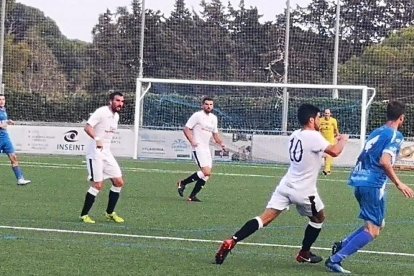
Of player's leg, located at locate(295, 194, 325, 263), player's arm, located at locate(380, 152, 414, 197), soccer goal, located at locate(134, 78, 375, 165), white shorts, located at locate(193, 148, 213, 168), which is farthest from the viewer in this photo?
soccer goal, located at locate(134, 78, 375, 165)

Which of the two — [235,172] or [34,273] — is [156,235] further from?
[235,172]

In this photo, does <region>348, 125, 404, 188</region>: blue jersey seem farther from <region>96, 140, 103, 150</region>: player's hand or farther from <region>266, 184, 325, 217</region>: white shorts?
<region>96, 140, 103, 150</region>: player's hand

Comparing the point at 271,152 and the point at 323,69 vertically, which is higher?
the point at 323,69

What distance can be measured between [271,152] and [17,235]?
2333cm

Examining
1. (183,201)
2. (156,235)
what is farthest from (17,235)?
(183,201)

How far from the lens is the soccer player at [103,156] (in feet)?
49.3

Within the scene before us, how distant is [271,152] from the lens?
1400 inches

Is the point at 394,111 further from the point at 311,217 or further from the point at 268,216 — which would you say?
the point at 268,216

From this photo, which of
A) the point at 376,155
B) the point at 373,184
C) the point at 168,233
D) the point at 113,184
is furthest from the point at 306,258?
the point at 113,184

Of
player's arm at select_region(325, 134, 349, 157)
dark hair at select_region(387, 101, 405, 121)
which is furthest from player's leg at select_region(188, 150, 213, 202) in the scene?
dark hair at select_region(387, 101, 405, 121)

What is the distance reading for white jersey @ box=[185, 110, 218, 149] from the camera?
19500mm

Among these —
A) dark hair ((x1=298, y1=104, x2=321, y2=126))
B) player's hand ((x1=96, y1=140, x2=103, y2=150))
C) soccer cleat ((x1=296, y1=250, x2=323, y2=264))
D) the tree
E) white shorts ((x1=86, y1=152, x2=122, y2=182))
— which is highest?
the tree

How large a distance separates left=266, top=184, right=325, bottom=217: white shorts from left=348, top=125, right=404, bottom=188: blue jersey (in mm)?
561

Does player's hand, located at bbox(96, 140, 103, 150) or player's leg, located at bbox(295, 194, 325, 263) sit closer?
player's leg, located at bbox(295, 194, 325, 263)
